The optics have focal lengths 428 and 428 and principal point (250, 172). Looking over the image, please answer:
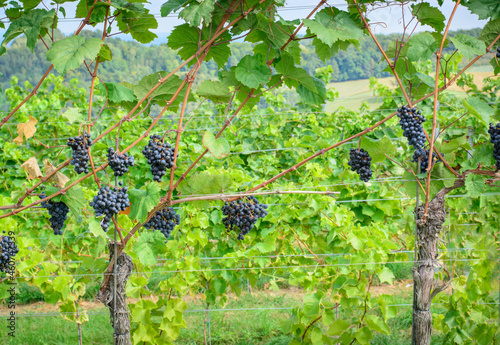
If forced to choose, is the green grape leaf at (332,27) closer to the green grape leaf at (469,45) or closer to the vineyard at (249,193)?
the vineyard at (249,193)

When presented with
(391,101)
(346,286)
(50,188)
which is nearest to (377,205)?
(346,286)

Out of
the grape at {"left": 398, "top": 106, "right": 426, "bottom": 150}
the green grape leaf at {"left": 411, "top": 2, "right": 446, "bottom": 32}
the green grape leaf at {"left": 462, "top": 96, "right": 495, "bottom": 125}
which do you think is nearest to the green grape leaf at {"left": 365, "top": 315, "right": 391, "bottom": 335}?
the grape at {"left": 398, "top": 106, "right": 426, "bottom": 150}

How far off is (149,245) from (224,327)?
178 centimetres

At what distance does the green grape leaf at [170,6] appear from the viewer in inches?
66.8

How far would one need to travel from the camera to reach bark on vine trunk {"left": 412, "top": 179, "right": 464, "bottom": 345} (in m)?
2.12

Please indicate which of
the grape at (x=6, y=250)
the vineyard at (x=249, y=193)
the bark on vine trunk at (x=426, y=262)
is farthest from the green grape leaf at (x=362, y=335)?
the grape at (x=6, y=250)

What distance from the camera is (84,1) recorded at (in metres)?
1.88

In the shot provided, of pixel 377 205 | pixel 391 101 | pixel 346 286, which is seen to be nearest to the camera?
pixel 346 286

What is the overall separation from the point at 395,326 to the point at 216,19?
2874mm

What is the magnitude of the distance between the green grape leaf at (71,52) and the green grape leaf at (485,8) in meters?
1.56

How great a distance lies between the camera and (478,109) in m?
1.87

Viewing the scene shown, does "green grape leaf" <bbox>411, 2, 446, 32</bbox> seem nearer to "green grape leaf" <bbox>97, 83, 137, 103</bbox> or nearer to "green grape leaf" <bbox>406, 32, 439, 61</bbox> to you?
"green grape leaf" <bbox>406, 32, 439, 61</bbox>

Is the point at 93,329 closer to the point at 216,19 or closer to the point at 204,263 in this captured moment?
the point at 204,263

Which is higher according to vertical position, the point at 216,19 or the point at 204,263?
the point at 216,19
